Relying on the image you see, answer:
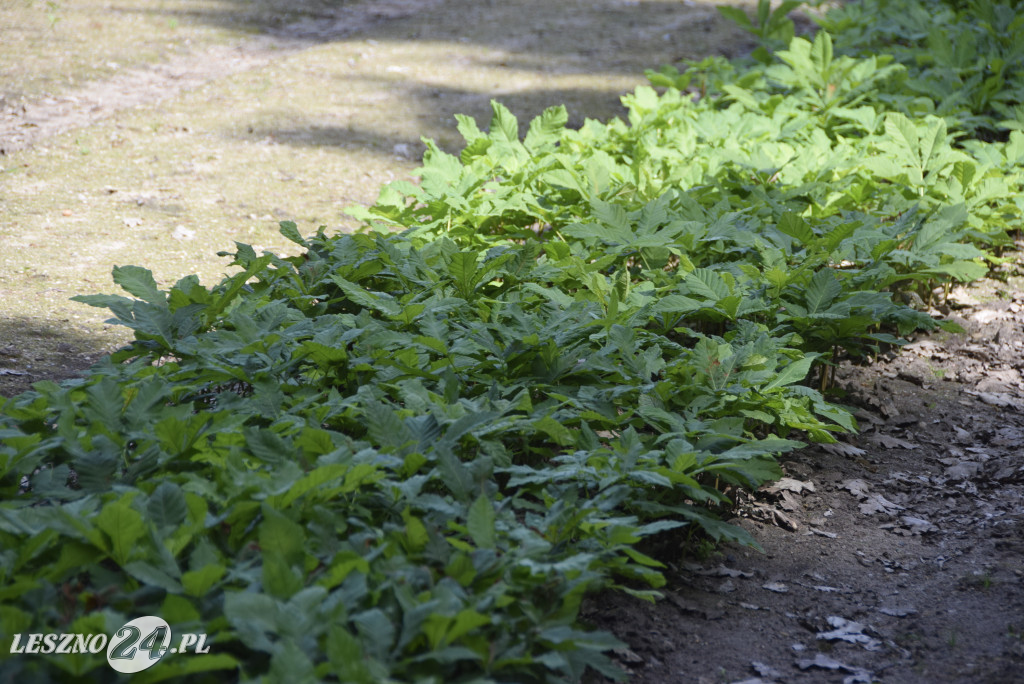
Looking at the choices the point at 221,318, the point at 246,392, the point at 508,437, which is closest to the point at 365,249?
the point at 221,318

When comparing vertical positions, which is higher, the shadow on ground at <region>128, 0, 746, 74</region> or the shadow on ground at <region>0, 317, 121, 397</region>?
the shadow on ground at <region>128, 0, 746, 74</region>

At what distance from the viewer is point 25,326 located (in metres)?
3.63

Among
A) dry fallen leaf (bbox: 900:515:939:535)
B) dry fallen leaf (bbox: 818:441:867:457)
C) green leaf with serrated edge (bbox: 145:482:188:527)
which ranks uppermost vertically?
green leaf with serrated edge (bbox: 145:482:188:527)

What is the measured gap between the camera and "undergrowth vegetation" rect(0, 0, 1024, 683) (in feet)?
5.56

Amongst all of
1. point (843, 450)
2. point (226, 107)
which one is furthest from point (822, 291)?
point (226, 107)

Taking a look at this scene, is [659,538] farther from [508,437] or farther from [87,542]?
[87,542]

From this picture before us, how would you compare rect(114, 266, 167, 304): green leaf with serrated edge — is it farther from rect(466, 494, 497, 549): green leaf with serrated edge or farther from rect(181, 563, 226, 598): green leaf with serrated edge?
rect(466, 494, 497, 549): green leaf with serrated edge

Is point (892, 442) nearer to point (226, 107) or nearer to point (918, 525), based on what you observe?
point (918, 525)

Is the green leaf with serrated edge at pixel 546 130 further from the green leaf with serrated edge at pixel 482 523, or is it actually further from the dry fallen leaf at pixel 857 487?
the green leaf with serrated edge at pixel 482 523

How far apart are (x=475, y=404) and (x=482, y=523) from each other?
542 mm

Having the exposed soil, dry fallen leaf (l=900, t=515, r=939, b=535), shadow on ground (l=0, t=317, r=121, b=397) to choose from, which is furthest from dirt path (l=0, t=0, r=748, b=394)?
dry fallen leaf (l=900, t=515, r=939, b=535)

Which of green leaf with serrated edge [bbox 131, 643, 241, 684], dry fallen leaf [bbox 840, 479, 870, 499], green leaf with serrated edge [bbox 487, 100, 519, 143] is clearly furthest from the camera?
green leaf with serrated edge [bbox 487, 100, 519, 143]

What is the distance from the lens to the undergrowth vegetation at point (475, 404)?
1.69m

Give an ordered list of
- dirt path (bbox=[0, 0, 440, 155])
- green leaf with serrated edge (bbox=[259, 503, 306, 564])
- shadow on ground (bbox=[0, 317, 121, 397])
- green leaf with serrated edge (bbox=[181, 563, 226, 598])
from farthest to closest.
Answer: dirt path (bbox=[0, 0, 440, 155])
shadow on ground (bbox=[0, 317, 121, 397])
green leaf with serrated edge (bbox=[259, 503, 306, 564])
green leaf with serrated edge (bbox=[181, 563, 226, 598])
